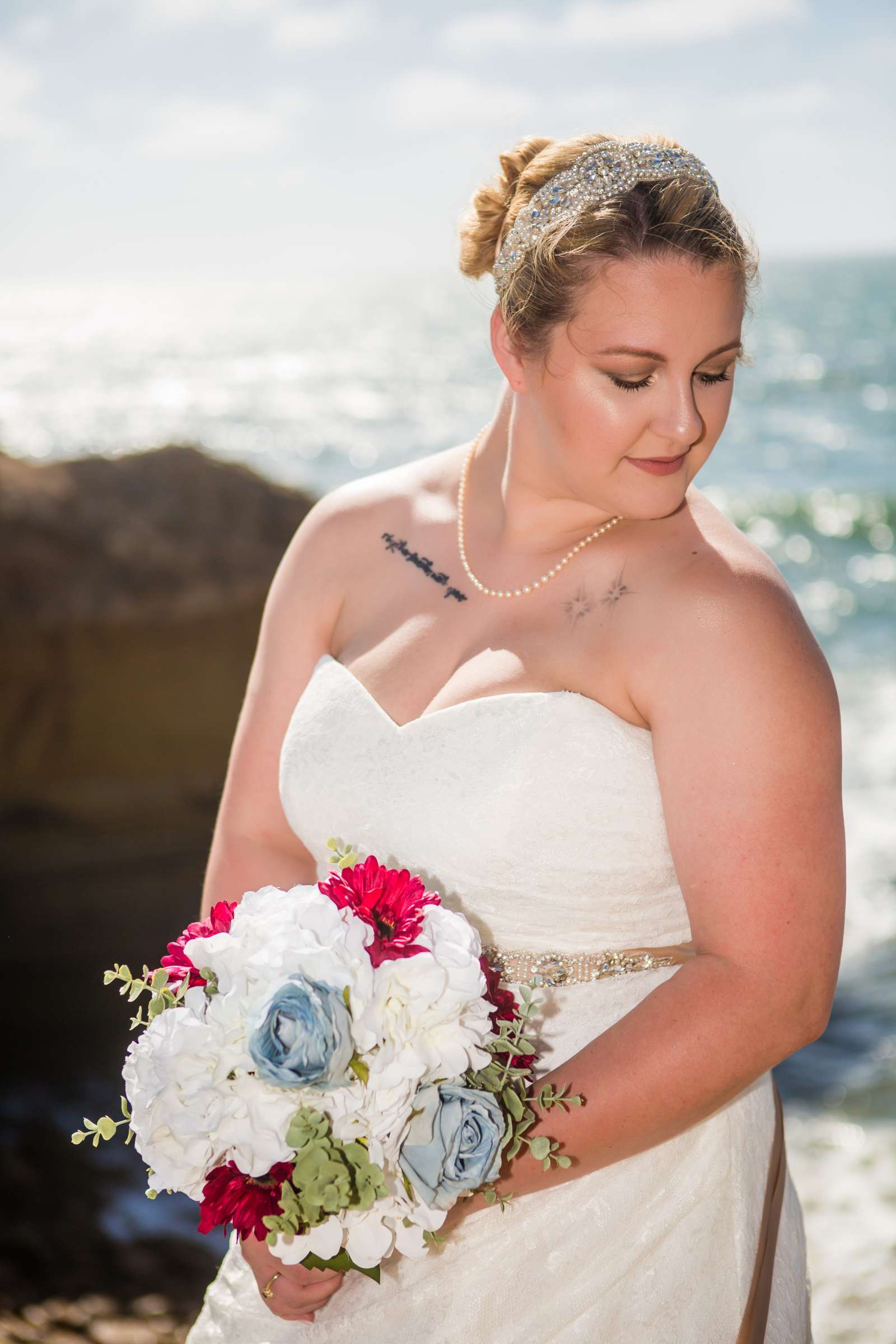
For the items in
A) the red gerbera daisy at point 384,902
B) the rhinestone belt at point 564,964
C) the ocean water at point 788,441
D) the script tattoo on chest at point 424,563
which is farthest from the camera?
the ocean water at point 788,441

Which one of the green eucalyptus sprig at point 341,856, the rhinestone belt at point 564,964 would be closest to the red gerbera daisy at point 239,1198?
the green eucalyptus sprig at point 341,856

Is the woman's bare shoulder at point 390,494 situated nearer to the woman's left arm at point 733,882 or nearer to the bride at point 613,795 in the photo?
the bride at point 613,795

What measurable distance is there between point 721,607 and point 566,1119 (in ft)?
2.74

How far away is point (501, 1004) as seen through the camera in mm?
1790

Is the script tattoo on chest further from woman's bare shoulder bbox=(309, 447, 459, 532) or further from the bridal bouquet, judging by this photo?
the bridal bouquet

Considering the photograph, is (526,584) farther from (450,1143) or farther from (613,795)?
(450,1143)

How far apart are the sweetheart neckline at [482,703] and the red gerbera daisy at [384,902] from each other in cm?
50

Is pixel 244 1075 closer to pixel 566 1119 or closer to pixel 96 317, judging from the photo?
pixel 566 1119

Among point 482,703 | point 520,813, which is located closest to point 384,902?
point 520,813

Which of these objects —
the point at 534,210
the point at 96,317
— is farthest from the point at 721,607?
the point at 96,317

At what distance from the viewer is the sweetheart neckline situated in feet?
6.75

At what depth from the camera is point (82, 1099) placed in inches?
192

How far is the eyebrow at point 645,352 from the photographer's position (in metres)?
1.97

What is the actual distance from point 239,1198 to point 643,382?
4.53ft
